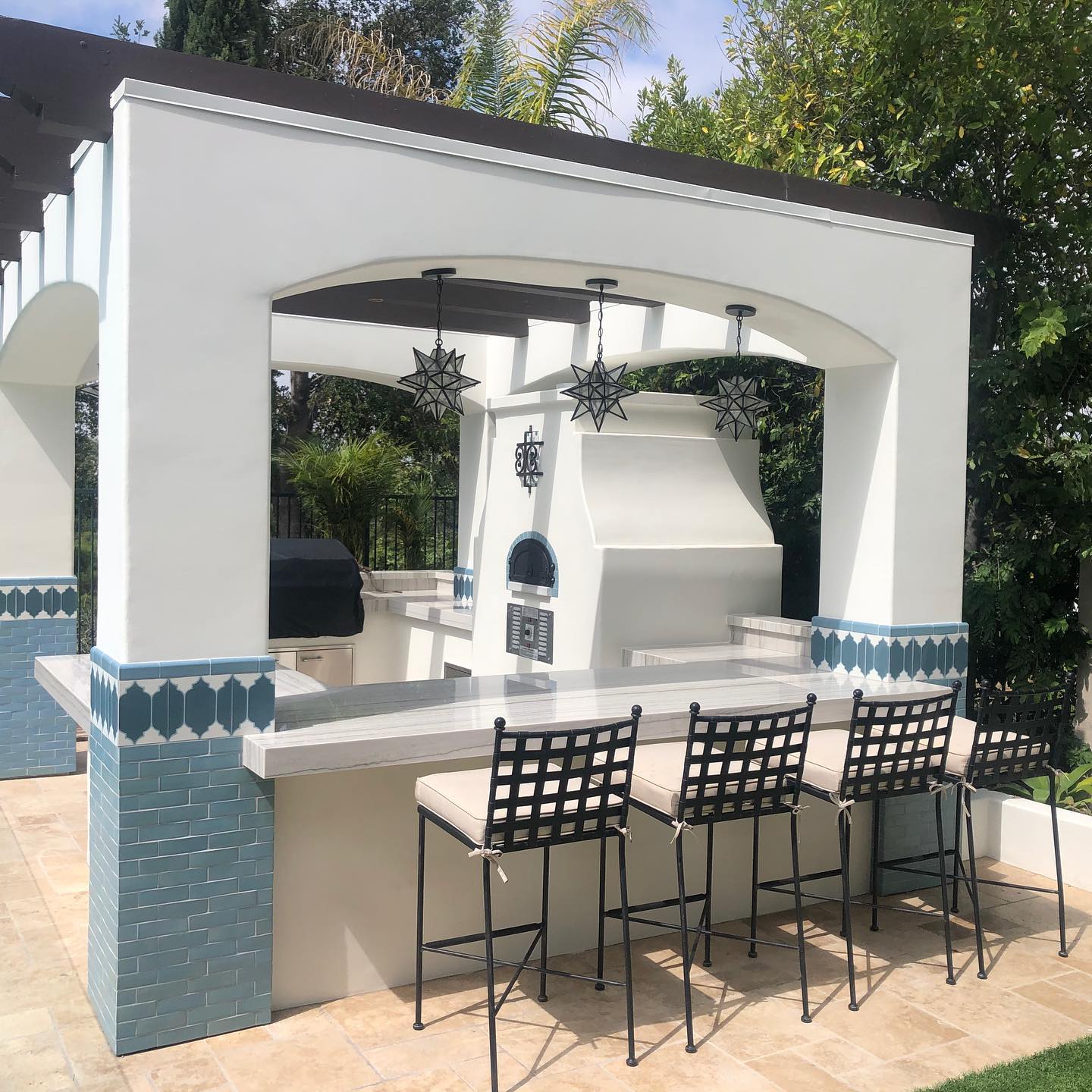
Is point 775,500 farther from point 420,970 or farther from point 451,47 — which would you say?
point 451,47

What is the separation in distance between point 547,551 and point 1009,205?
3.91 meters

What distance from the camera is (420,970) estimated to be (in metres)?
4.43

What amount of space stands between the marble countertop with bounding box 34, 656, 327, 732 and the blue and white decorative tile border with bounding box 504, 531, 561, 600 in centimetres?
251

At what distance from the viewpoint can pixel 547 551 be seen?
809 cm

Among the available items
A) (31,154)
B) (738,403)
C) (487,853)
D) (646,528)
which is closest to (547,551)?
A: (646,528)

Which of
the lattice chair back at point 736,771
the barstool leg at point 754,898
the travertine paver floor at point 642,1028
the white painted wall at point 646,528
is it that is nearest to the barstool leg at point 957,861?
the travertine paver floor at point 642,1028

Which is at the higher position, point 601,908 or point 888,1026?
point 601,908

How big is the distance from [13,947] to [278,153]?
12.2 feet

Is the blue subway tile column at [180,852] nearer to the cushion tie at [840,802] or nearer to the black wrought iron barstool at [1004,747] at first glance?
the cushion tie at [840,802]

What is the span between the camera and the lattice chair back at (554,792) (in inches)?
153

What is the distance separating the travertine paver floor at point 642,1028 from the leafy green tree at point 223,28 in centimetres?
1413

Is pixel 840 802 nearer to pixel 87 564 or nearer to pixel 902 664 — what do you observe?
pixel 902 664

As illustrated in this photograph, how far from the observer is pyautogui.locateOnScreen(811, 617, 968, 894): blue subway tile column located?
591 centimetres

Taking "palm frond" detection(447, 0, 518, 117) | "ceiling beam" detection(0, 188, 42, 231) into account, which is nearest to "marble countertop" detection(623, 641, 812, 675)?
"ceiling beam" detection(0, 188, 42, 231)
